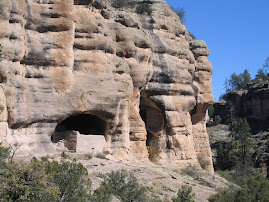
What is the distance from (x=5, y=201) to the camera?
12.5m

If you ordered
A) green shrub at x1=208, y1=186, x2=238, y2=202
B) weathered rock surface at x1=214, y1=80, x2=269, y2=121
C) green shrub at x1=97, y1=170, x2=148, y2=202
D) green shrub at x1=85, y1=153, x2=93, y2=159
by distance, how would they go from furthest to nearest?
weathered rock surface at x1=214, y1=80, x2=269, y2=121 → green shrub at x1=85, y1=153, x2=93, y2=159 → green shrub at x1=208, y1=186, x2=238, y2=202 → green shrub at x1=97, y1=170, x2=148, y2=202

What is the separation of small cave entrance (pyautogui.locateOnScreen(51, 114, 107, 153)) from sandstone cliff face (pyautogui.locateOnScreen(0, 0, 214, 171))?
0.19 feet

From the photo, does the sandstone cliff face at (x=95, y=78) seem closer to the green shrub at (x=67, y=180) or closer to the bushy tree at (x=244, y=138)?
the green shrub at (x=67, y=180)

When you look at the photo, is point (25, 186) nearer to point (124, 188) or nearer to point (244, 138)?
point (124, 188)

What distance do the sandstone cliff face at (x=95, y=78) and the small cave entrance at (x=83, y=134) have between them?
6 cm

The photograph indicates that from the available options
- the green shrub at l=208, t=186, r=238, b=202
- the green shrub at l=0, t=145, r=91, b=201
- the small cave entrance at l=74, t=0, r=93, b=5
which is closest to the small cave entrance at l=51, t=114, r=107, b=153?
the small cave entrance at l=74, t=0, r=93, b=5

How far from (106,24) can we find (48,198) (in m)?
16.3

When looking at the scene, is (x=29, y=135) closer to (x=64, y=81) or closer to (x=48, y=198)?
(x=64, y=81)

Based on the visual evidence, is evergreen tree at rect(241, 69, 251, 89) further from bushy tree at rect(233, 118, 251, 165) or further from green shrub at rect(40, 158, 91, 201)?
green shrub at rect(40, 158, 91, 201)

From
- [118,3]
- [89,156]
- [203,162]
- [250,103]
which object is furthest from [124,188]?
[250,103]

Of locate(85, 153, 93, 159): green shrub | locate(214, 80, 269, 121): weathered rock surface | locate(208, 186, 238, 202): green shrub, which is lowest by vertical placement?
locate(208, 186, 238, 202): green shrub

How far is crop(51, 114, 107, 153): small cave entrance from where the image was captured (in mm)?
25031

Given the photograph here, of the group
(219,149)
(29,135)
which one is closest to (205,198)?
(29,135)

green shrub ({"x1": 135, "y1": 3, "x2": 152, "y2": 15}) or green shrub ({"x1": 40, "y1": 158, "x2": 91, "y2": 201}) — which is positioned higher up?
green shrub ({"x1": 135, "y1": 3, "x2": 152, "y2": 15})
